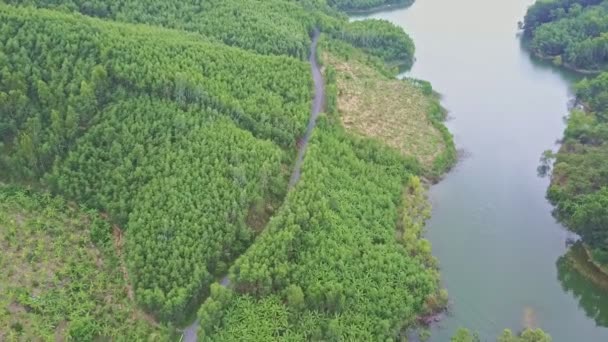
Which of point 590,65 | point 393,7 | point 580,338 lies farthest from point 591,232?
point 393,7

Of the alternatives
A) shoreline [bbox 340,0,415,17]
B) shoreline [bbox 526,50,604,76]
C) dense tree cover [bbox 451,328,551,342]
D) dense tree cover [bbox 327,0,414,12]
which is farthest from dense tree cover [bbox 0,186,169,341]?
shoreline [bbox 340,0,415,17]

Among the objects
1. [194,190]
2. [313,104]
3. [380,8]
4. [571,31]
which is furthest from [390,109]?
[380,8]

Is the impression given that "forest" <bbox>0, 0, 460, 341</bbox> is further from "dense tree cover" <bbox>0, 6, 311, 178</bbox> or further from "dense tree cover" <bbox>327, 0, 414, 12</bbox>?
"dense tree cover" <bbox>327, 0, 414, 12</bbox>

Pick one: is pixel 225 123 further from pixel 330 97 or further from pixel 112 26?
pixel 112 26

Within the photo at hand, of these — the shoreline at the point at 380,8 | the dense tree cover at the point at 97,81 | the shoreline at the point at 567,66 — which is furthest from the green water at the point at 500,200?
the dense tree cover at the point at 97,81

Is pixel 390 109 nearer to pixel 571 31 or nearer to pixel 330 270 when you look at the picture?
pixel 330 270

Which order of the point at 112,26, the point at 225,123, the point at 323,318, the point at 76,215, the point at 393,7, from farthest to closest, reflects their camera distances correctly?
1. the point at 393,7
2. the point at 112,26
3. the point at 225,123
4. the point at 76,215
5. the point at 323,318
